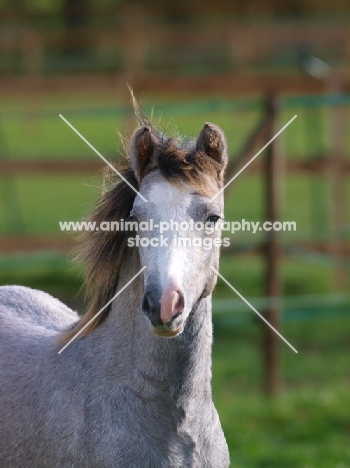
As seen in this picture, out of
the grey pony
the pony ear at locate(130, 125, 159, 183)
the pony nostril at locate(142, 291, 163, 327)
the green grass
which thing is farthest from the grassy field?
the pony nostril at locate(142, 291, 163, 327)

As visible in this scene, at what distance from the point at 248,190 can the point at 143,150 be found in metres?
13.5

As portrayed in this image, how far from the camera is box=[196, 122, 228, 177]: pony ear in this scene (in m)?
3.07

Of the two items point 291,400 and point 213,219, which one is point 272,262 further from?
point 213,219

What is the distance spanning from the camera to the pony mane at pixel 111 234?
3.06 meters

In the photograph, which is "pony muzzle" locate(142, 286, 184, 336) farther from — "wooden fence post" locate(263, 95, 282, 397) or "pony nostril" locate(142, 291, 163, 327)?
"wooden fence post" locate(263, 95, 282, 397)

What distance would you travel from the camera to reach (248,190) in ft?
54.1

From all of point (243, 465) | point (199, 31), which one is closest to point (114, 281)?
point (243, 465)

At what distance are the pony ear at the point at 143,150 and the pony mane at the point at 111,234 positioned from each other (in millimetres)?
35

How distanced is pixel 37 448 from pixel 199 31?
25093mm

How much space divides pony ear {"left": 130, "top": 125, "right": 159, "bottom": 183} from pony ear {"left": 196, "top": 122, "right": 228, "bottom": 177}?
16 cm

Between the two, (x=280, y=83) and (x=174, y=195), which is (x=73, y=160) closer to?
(x=280, y=83)

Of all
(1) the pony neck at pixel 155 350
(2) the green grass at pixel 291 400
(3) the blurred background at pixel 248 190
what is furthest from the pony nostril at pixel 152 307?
(2) the green grass at pixel 291 400

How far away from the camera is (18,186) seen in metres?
17.8

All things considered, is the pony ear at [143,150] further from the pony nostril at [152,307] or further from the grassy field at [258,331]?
the pony nostril at [152,307]
